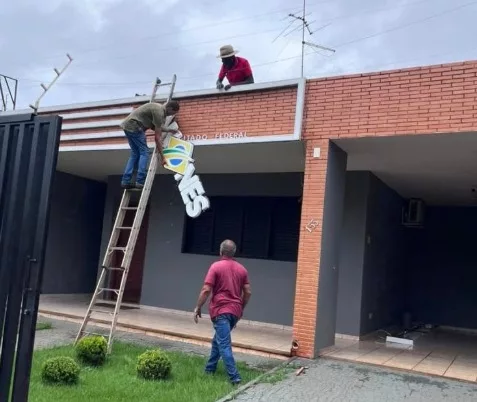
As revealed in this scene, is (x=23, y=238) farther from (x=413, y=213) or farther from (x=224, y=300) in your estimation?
(x=413, y=213)

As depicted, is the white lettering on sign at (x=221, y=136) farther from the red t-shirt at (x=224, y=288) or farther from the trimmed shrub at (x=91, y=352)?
the trimmed shrub at (x=91, y=352)

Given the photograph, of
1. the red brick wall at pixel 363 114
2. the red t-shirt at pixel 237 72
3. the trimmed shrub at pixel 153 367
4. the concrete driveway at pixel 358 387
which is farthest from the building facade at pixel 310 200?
the trimmed shrub at pixel 153 367

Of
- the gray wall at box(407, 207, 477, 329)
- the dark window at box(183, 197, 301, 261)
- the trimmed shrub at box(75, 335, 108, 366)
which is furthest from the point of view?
the gray wall at box(407, 207, 477, 329)

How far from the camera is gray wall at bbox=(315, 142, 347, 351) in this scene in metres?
7.82

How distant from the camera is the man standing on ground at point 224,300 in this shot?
6.31 m

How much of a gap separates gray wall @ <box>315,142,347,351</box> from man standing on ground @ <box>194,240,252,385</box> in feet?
5.53

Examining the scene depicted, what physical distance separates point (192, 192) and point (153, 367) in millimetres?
3069

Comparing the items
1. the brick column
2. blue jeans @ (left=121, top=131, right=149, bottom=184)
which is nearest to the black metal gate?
blue jeans @ (left=121, top=131, right=149, bottom=184)

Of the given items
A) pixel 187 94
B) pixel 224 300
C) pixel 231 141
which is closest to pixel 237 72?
pixel 187 94

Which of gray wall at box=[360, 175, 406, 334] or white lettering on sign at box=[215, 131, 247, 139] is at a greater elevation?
white lettering on sign at box=[215, 131, 247, 139]

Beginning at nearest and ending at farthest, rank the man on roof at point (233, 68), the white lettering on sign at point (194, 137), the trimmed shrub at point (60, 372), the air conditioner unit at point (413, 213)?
the trimmed shrub at point (60, 372) < the white lettering on sign at point (194, 137) < the man on roof at point (233, 68) < the air conditioner unit at point (413, 213)

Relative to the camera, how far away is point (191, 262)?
1188cm

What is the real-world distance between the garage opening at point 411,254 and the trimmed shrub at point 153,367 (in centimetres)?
286

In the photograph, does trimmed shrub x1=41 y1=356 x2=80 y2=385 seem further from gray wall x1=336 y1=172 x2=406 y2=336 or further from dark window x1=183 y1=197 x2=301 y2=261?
dark window x1=183 y1=197 x2=301 y2=261
